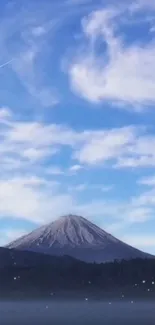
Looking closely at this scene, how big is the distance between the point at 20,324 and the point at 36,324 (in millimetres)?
4715

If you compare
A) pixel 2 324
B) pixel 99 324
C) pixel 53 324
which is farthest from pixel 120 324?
pixel 2 324

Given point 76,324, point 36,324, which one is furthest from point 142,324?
point 36,324

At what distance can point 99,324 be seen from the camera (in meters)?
167

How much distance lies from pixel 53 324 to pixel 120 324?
18316 mm

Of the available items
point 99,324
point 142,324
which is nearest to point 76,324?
point 99,324

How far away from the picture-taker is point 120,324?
166375 millimetres

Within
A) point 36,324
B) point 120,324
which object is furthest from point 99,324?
point 36,324

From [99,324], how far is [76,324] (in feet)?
20.8

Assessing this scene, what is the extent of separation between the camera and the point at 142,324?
16338cm

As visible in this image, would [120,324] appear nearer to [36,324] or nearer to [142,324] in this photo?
[142,324]

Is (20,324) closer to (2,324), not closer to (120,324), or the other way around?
(2,324)

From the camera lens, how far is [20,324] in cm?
16300

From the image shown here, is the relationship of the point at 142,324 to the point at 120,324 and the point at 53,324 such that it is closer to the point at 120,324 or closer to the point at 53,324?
the point at 120,324

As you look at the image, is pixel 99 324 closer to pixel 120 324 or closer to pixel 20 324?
pixel 120 324
